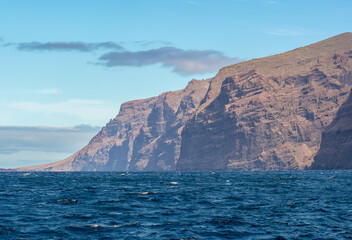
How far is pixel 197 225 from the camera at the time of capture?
1475 inches

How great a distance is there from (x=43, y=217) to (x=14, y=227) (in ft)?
16.7

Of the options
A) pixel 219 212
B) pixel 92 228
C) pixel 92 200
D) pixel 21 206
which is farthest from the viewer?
pixel 92 200

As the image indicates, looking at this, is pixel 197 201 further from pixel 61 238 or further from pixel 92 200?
pixel 61 238

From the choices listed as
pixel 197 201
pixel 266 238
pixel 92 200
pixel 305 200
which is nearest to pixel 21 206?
pixel 92 200

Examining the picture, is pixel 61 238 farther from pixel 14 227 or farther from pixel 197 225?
pixel 197 225

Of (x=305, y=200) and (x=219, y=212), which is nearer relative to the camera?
(x=219, y=212)

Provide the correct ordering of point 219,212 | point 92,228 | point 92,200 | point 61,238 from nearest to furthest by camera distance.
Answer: point 61,238, point 92,228, point 219,212, point 92,200

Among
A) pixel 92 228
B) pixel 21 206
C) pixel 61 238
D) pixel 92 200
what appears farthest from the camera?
pixel 92 200

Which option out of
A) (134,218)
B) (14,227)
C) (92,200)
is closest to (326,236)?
(134,218)

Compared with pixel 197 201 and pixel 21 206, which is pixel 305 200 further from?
pixel 21 206

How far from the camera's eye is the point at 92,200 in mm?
54938

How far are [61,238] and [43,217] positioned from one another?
9198mm

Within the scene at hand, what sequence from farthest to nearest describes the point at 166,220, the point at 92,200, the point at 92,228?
the point at 92,200 → the point at 166,220 → the point at 92,228

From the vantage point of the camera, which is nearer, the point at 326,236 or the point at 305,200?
the point at 326,236
